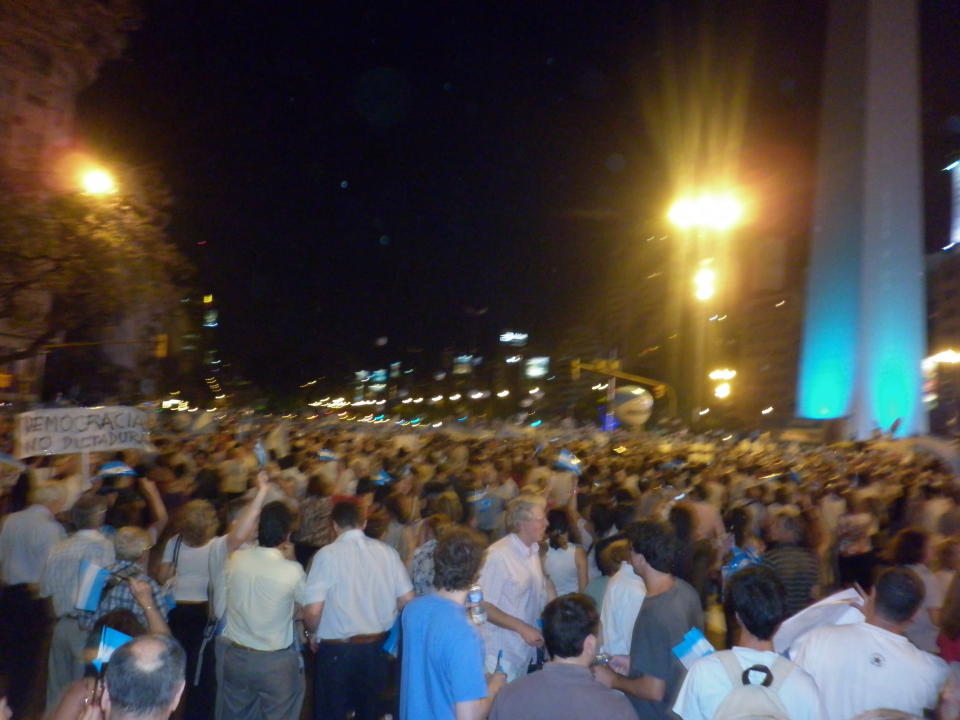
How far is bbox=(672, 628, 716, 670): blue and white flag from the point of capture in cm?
362

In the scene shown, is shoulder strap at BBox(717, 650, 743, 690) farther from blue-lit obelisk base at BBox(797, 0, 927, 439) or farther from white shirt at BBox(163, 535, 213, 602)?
blue-lit obelisk base at BBox(797, 0, 927, 439)

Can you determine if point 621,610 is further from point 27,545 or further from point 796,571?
point 27,545

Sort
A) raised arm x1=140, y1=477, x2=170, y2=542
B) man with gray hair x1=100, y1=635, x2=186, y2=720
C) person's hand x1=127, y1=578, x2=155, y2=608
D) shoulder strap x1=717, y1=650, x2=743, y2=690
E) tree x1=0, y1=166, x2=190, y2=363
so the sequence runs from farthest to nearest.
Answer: tree x1=0, y1=166, x2=190, y2=363 < raised arm x1=140, y1=477, x2=170, y2=542 < person's hand x1=127, y1=578, x2=155, y2=608 < shoulder strap x1=717, y1=650, x2=743, y2=690 < man with gray hair x1=100, y1=635, x2=186, y2=720

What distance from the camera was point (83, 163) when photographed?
13586mm

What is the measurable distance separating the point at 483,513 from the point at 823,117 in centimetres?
4015

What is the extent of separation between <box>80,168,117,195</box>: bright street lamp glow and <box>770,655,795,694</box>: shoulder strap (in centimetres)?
1211

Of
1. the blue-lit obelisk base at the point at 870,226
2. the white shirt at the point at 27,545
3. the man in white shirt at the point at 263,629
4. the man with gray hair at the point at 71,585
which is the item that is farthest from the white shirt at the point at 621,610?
the blue-lit obelisk base at the point at 870,226

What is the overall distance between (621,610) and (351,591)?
1.68m

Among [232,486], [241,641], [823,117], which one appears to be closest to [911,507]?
[241,641]

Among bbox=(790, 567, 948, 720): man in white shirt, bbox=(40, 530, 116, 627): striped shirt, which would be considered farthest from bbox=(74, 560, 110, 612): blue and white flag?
bbox=(790, 567, 948, 720): man in white shirt

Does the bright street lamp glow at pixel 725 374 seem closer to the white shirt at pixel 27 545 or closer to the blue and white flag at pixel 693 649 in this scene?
the white shirt at pixel 27 545

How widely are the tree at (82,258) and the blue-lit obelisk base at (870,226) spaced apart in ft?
111

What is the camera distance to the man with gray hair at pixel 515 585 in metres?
5.55

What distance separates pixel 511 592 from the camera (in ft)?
18.4
